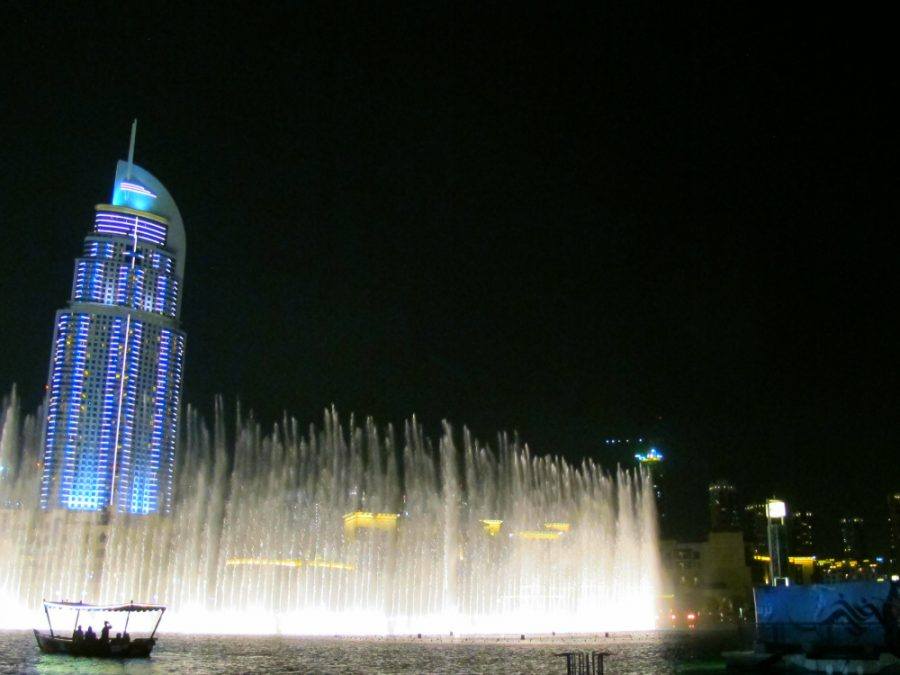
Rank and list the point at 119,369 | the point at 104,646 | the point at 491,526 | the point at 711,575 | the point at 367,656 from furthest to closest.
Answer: the point at 711,575, the point at 119,369, the point at 491,526, the point at 367,656, the point at 104,646

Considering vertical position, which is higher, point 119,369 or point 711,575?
point 119,369

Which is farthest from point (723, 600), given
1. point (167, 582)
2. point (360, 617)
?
point (167, 582)

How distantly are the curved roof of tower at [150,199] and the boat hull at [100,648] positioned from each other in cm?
11657

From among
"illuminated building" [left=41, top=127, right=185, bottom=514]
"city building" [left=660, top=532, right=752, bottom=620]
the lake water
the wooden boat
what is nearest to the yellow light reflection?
the lake water

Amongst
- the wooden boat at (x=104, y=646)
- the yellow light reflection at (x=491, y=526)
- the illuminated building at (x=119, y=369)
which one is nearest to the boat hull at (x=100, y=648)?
the wooden boat at (x=104, y=646)

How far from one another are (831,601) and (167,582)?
71648mm

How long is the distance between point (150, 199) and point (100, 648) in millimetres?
121346

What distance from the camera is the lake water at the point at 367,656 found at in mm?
42438

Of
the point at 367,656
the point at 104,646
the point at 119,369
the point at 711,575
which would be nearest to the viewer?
the point at 104,646

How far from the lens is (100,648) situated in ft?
159

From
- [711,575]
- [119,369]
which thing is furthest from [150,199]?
[711,575]

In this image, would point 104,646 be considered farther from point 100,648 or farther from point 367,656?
point 367,656

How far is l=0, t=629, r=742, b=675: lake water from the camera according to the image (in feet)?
139

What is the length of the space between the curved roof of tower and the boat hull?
116571 millimetres
